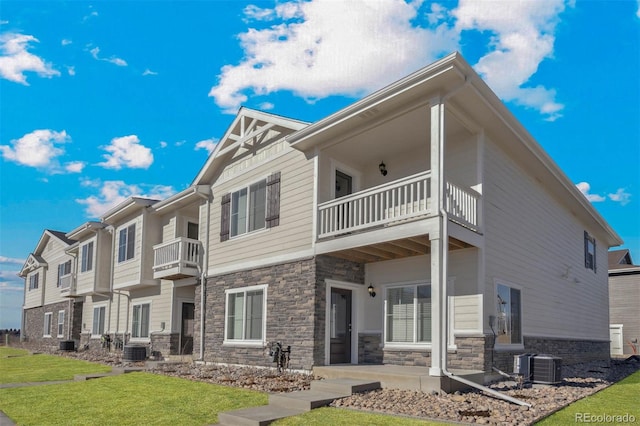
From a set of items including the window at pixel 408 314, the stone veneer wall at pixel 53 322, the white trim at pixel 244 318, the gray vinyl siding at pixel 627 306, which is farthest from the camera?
the stone veneer wall at pixel 53 322

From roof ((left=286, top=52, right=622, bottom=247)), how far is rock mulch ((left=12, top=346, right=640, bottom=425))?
210 inches

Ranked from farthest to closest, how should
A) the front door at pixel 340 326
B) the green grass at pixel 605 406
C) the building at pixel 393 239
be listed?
the front door at pixel 340 326
the building at pixel 393 239
the green grass at pixel 605 406

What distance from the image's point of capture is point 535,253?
45.9 ft

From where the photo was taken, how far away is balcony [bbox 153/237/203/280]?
1716cm

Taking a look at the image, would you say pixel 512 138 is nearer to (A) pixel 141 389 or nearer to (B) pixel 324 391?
(B) pixel 324 391

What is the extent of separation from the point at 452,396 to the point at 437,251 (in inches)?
99.8

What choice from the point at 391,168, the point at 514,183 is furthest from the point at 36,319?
the point at 514,183

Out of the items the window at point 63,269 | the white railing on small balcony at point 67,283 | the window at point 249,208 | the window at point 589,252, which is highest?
the window at point 249,208

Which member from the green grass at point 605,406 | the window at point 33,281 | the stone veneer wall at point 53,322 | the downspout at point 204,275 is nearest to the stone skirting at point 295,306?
the downspout at point 204,275

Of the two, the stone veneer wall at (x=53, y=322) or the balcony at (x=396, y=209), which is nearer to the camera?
the balcony at (x=396, y=209)

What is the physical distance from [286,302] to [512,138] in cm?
666

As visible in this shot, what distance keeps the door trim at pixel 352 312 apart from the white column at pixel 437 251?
11.3 ft

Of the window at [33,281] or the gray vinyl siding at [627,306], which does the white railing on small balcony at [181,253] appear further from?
the window at [33,281]

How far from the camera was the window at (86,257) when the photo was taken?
25.0 m
